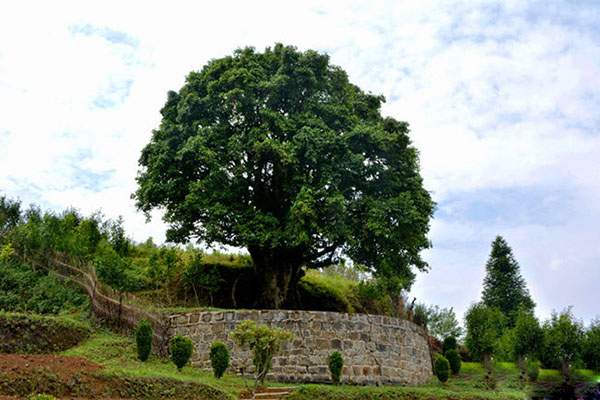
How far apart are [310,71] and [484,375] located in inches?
601

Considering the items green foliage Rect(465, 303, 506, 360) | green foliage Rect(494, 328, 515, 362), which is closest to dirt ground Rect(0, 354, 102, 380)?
green foliage Rect(465, 303, 506, 360)

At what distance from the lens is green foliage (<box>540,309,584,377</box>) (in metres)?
29.0

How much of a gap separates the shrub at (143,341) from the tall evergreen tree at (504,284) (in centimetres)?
2859

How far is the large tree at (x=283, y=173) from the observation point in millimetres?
22359

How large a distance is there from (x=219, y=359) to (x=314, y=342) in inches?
148

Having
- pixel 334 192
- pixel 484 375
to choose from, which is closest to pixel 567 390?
pixel 334 192

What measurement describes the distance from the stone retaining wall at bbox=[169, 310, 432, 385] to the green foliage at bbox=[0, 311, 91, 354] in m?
3.86

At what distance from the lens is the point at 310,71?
23.9 metres

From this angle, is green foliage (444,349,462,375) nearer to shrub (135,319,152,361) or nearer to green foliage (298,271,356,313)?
green foliage (298,271,356,313)

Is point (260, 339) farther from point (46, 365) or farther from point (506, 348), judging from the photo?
point (506, 348)

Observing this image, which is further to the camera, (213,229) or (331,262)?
(331,262)

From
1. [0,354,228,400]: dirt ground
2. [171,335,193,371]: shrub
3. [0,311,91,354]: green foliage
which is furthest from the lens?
[171,335,193,371]: shrub

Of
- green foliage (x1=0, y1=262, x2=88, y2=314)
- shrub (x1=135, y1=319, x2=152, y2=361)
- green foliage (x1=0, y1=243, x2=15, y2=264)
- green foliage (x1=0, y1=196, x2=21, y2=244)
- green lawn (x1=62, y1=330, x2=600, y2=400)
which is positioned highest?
green foliage (x1=0, y1=196, x2=21, y2=244)

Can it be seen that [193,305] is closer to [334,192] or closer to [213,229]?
[213,229]
